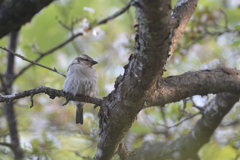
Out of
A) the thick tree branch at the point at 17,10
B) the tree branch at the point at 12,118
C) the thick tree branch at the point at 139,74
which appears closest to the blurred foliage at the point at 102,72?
the tree branch at the point at 12,118

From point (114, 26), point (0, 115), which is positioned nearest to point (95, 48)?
point (114, 26)

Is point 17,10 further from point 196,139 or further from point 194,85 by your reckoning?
point 196,139

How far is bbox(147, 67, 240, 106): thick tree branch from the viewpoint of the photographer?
107 inches

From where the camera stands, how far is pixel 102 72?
21.9ft

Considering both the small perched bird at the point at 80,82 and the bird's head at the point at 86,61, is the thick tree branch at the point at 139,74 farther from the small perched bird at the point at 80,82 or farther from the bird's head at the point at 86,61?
the bird's head at the point at 86,61

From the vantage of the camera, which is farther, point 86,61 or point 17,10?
point 86,61

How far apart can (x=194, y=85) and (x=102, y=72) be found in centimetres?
400

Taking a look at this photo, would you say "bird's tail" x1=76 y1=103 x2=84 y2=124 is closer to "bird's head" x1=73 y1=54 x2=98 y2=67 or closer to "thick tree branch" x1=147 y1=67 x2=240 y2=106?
"bird's head" x1=73 y1=54 x2=98 y2=67

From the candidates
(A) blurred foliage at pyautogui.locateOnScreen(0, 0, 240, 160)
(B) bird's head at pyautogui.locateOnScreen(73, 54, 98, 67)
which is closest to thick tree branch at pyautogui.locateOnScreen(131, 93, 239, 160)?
(A) blurred foliage at pyautogui.locateOnScreen(0, 0, 240, 160)

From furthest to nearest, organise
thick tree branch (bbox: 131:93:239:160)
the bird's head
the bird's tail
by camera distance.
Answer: the bird's head → the bird's tail → thick tree branch (bbox: 131:93:239:160)

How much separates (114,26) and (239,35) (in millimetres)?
4376

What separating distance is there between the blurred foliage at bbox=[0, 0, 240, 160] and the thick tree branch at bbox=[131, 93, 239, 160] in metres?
0.24

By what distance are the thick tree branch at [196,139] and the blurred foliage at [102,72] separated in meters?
0.24

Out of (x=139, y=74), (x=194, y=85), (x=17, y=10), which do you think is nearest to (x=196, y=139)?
(x=194, y=85)
